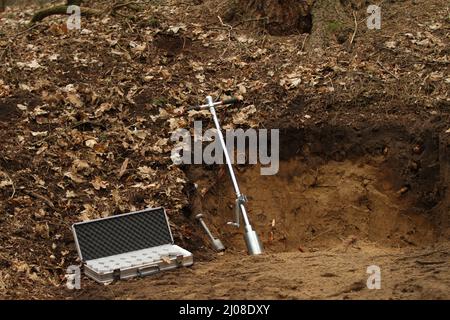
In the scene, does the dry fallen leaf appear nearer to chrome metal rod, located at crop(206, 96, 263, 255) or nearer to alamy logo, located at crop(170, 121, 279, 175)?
alamy logo, located at crop(170, 121, 279, 175)

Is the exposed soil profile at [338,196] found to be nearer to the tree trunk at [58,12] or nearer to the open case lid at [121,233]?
the open case lid at [121,233]

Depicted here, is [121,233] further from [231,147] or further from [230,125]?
[230,125]

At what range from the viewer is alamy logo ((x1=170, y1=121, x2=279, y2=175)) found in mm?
7766

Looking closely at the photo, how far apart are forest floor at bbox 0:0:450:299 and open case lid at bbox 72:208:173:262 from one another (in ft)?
0.88

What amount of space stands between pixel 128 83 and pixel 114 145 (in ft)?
3.36

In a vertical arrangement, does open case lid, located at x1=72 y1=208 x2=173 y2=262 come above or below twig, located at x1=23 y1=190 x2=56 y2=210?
below

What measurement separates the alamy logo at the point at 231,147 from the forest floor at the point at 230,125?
0.27 ft

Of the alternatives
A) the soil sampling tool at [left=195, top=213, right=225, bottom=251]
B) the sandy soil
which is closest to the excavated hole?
the soil sampling tool at [left=195, top=213, right=225, bottom=251]

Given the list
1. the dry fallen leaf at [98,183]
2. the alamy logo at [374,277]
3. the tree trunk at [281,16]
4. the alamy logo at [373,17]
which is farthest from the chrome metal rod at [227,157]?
the alamy logo at [373,17]

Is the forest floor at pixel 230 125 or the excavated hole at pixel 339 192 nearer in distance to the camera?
→ the forest floor at pixel 230 125

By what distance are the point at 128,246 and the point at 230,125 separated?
213 cm

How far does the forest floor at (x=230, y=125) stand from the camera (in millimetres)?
6141
